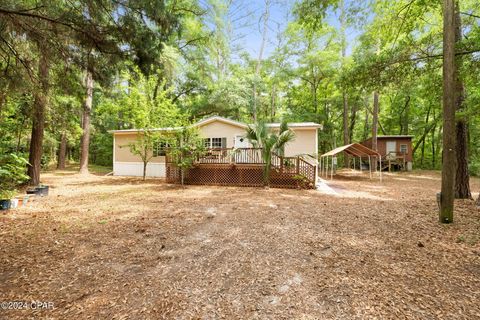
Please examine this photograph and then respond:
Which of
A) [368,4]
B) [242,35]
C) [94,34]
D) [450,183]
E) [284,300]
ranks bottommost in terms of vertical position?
[284,300]

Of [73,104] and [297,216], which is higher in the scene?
[73,104]

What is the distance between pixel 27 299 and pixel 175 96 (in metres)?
19.0

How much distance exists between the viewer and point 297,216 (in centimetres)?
536

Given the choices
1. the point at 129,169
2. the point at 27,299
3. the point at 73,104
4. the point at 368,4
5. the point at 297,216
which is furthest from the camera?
the point at 129,169

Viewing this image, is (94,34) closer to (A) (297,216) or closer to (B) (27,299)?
(B) (27,299)

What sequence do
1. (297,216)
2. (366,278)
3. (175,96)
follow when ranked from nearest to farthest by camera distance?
(366,278), (297,216), (175,96)

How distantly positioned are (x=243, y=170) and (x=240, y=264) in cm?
734

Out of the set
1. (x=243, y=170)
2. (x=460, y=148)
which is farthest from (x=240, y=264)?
(x=460, y=148)

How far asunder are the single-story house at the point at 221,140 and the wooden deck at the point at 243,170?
1.69 meters

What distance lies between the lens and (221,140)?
12883mm

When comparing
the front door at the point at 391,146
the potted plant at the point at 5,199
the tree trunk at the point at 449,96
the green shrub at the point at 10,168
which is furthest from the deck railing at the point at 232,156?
the front door at the point at 391,146

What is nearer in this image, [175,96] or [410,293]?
[410,293]

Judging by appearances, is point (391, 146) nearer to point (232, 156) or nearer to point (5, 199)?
point (232, 156)

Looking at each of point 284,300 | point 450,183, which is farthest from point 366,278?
point 450,183
